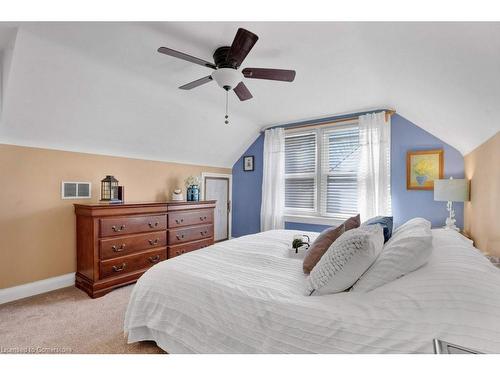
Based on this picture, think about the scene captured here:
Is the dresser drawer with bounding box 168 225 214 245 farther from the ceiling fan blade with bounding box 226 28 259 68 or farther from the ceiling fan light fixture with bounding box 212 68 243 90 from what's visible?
the ceiling fan blade with bounding box 226 28 259 68

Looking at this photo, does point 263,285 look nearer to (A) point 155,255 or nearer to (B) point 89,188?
(A) point 155,255

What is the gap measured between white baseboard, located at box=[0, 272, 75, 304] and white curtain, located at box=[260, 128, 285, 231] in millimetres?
2981

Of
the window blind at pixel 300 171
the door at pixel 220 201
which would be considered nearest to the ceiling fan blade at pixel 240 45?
the window blind at pixel 300 171

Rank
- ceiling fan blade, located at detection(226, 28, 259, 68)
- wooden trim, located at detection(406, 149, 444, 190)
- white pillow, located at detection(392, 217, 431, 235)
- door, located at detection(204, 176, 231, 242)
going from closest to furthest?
ceiling fan blade, located at detection(226, 28, 259, 68) < white pillow, located at detection(392, 217, 431, 235) < wooden trim, located at detection(406, 149, 444, 190) < door, located at detection(204, 176, 231, 242)

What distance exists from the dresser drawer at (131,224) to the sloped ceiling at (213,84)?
1.04 m

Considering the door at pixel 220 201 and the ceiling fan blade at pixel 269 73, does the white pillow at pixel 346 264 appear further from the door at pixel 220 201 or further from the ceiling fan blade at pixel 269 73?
the door at pixel 220 201

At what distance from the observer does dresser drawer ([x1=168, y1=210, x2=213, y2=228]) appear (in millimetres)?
3406

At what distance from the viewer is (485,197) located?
2201 millimetres

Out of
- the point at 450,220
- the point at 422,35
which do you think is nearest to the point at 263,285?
the point at 422,35

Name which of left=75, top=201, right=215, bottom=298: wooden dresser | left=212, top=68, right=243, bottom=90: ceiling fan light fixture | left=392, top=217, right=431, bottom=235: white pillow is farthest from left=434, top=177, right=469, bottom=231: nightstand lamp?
left=75, top=201, right=215, bottom=298: wooden dresser

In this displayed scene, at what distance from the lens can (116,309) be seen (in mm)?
2354

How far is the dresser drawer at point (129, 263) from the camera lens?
2706mm

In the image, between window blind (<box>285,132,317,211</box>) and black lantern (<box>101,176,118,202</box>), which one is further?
window blind (<box>285,132,317,211</box>)
